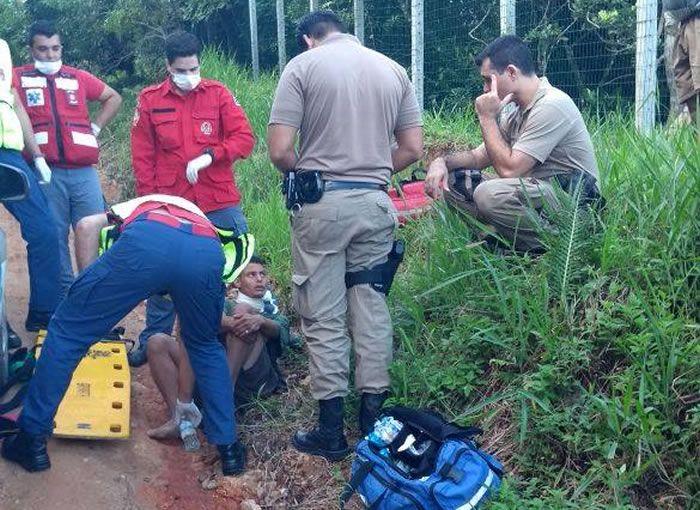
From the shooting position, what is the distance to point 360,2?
384 inches

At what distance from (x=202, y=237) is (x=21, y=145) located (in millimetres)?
1955

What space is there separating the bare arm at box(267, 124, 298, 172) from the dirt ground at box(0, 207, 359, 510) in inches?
51.5

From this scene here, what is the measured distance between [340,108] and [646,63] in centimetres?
248

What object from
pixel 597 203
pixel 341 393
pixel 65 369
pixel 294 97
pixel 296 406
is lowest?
pixel 296 406

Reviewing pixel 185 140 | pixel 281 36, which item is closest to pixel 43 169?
pixel 185 140

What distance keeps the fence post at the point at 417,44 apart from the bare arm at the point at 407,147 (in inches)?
140

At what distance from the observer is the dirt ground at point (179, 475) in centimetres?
412

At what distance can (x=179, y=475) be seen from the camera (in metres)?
4.55

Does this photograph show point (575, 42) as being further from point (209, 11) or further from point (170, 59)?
point (209, 11)

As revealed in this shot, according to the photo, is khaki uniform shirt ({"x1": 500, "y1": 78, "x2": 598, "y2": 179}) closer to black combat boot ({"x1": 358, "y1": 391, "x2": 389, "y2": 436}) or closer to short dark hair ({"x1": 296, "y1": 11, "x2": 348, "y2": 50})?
short dark hair ({"x1": 296, "y1": 11, "x2": 348, "y2": 50})

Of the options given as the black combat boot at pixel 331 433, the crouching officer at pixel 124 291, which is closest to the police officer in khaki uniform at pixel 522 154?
the black combat boot at pixel 331 433

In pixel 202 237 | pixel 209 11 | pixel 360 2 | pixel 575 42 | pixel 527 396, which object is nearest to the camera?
pixel 527 396

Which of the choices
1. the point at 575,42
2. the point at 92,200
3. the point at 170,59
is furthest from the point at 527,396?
the point at 575,42

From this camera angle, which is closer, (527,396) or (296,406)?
(527,396)
